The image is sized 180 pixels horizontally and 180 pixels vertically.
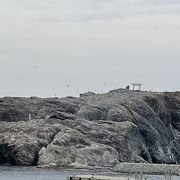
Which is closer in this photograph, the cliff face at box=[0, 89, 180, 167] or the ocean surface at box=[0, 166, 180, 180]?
the ocean surface at box=[0, 166, 180, 180]

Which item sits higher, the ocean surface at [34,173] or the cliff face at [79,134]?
the cliff face at [79,134]

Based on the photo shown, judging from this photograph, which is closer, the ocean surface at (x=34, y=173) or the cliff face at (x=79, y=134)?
the ocean surface at (x=34, y=173)

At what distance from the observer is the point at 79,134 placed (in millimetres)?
162250

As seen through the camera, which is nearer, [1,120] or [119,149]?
[119,149]

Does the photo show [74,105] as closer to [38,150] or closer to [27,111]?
[27,111]

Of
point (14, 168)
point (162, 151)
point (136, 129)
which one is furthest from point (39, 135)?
point (162, 151)

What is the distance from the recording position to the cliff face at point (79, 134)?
155 meters

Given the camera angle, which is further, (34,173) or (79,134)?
(79,134)

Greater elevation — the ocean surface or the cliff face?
the cliff face

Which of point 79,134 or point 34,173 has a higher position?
point 79,134

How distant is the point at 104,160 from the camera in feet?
508

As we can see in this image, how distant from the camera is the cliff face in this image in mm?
155125

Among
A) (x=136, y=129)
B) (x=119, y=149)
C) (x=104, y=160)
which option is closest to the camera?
(x=104, y=160)

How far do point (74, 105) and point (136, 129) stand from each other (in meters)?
21.3
